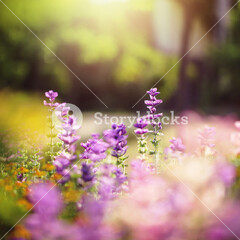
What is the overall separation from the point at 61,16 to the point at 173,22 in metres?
6.75

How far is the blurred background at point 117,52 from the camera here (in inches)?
538

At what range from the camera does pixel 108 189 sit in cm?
292

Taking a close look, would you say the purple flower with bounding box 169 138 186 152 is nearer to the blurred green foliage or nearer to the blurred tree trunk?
the blurred tree trunk

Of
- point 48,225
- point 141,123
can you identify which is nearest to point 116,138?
point 141,123

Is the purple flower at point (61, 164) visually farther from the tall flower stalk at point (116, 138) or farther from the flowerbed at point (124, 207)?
the tall flower stalk at point (116, 138)

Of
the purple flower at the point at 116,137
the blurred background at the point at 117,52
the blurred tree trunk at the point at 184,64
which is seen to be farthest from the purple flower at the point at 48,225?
the blurred tree trunk at the point at 184,64

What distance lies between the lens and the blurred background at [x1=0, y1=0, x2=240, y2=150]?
44.8 feet

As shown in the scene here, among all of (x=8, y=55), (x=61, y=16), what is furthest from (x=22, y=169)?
(x=8, y=55)

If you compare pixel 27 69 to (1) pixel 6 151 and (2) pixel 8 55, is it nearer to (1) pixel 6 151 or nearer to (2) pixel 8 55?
(2) pixel 8 55

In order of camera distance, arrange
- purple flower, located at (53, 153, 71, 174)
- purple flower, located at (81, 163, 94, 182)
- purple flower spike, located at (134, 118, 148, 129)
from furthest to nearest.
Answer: purple flower spike, located at (134, 118, 148, 129) → purple flower, located at (53, 153, 71, 174) → purple flower, located at (81, 163, 94, 182)

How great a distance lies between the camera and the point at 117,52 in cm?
1966

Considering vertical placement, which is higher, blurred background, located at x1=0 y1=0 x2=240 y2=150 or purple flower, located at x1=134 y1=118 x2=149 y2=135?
blurred background, located at x1=0 y1=0 x2=240 y2=150

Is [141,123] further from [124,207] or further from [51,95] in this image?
[124,207]

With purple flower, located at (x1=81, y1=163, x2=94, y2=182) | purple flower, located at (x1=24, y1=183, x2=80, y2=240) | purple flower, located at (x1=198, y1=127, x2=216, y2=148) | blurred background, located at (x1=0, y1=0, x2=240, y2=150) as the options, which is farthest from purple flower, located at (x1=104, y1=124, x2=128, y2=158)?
blurred background, located at (x1=0, y1=0, x2=240, y2=150)
